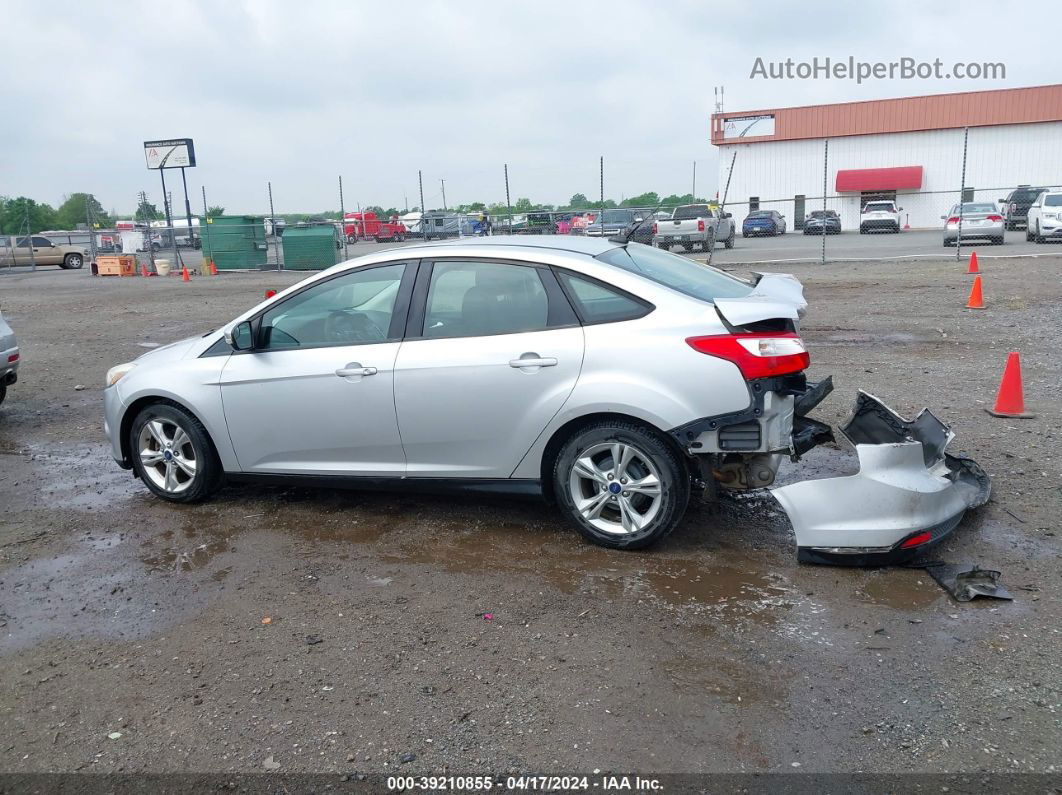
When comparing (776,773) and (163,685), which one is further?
(163,685)

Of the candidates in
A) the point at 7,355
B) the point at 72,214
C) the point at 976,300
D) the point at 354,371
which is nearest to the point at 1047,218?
the point at 976,300

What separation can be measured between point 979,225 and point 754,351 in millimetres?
25723

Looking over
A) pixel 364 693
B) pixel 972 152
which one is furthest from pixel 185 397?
pixel 972 152

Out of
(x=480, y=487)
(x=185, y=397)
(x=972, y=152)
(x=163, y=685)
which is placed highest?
(x=972, y=152)

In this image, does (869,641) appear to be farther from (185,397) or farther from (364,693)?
(185,397)

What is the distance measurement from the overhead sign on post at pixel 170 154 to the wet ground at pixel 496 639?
36829mm

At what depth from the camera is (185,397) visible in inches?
215

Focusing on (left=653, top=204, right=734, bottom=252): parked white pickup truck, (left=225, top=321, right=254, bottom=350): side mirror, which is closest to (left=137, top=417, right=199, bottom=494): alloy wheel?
(left=225, top=321, right=254, bottom=350): side mirror

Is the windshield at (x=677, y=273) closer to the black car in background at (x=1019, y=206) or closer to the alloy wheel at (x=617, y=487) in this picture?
the alloy wheel at (x=617, y=487)

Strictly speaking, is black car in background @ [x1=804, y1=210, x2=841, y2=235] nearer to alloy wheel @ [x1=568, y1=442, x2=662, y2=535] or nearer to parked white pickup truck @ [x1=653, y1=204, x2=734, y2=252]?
parked white pickup truck @ [x1=653, y1=204, x2=734, y2=252]

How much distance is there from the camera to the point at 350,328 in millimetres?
5234

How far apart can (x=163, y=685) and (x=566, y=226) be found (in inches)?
1349

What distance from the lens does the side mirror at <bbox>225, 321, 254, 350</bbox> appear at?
210 inches

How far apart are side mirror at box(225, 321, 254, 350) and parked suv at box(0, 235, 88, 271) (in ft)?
120
